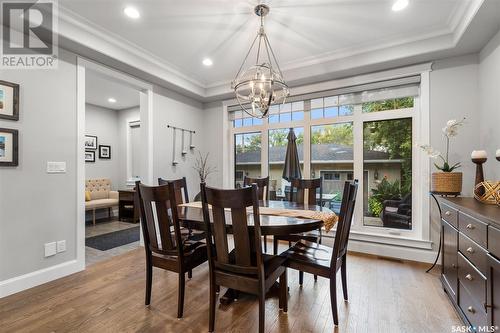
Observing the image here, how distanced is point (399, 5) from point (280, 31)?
1.15 meters

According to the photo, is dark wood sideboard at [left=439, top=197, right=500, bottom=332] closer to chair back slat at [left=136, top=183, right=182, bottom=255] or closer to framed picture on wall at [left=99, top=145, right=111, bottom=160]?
chair back slat at [left=136, top=183, right=182, bottom=255]

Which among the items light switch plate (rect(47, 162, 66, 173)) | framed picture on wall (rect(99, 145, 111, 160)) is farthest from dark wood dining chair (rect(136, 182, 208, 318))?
framed picture on wall (rect(99, 145, 111, 160))

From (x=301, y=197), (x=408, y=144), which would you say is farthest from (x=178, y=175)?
(x=408, y=144)

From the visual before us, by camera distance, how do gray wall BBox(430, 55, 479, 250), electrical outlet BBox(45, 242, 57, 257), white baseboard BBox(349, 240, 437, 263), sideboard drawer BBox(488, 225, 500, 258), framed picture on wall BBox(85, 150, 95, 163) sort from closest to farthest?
sideboard drawer BBox(488, 225, 500, 258)
electrical outlet BBox(45, 242, 57, 257)
gray wall BBox(430, 55, 479, 250)
white baseboard BBox(349, 240, 437, 263)
framed picture on wall BBox(85, 150, 95, 163)

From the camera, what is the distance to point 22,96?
2398 mm

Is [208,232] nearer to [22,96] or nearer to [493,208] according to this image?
[493,208]

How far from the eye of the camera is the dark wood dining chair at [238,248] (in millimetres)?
1561

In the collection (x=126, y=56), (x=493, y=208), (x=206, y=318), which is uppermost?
(x=126, y=56)

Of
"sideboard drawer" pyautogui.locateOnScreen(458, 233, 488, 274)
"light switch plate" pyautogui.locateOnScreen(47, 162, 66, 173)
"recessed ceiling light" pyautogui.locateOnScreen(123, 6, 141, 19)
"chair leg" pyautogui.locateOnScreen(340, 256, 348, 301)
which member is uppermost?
"recessed ceiling light" pyautogui.locateOnScreen(123, 6, 141, 19)

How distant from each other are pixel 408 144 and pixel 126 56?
152 inches

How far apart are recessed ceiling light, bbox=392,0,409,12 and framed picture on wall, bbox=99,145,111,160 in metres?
6.37

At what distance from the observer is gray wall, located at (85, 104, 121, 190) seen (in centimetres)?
580

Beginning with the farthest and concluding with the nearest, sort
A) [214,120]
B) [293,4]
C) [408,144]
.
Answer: [214,120] → [408,144] → [293,4]

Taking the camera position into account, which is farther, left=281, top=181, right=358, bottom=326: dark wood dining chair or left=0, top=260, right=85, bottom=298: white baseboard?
left=0, top=260, right=85, bottom=298: white baseboard
